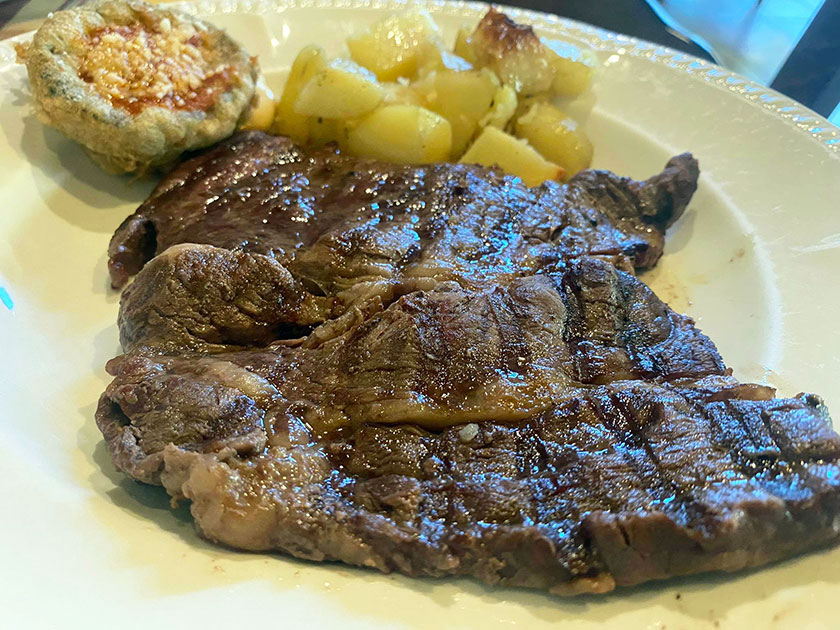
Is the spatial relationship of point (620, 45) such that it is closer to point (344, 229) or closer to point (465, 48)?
point (465, 48)

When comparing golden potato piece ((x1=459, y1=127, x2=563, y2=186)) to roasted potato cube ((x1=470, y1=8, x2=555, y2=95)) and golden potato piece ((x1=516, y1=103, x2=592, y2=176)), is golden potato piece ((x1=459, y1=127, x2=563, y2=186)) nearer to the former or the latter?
golden potato piece ((x1=516, y1=103, x2=592, y2=176))

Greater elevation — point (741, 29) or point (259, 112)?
point (741, 29)

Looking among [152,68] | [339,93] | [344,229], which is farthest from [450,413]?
[152,68]

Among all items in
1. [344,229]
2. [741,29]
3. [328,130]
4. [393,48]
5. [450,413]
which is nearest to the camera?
[450,413]

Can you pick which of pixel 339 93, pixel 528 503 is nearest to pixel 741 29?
pixel 339 93

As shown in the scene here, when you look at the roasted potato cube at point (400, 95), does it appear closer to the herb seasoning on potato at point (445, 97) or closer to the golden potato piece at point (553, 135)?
the herb seasoning on potato at point (445, 97)

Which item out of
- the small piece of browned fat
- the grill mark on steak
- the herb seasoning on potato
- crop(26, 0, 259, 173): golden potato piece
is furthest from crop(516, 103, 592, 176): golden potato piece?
the grill mark on steak

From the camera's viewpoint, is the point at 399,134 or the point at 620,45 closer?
the point at 399,134

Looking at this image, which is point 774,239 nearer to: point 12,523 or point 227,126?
point 227,126

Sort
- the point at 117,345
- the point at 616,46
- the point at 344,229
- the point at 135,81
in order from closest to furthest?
the point at 344,229, the point at 117,345, the point at 135,81, the point at 616,46

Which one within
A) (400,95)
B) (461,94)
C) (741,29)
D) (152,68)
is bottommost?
(152,68)
